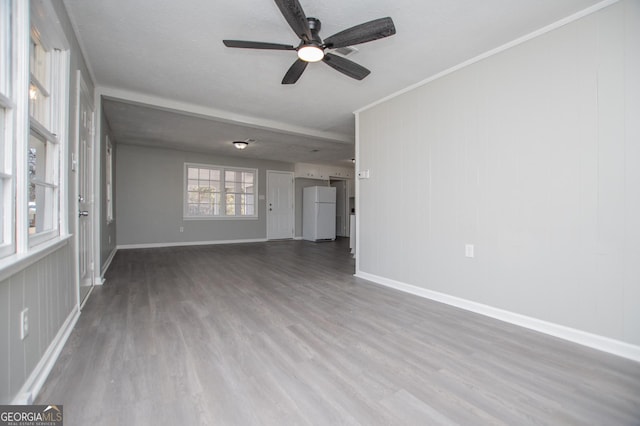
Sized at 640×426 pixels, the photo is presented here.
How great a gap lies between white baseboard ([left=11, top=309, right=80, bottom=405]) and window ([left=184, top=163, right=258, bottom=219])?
534cm

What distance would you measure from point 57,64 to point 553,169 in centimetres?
380

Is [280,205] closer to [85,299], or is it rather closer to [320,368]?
[85,299]

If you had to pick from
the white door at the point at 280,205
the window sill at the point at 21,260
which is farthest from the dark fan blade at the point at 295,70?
the white door at the point at 280,205

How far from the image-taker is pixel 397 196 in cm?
348

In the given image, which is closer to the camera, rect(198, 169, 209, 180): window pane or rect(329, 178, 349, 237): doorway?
rect(198, 169, 209, 180): window pane

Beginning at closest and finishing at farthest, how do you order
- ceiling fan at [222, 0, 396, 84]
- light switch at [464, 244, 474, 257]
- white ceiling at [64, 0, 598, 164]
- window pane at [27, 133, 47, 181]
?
window pane at [27, 133, 47, 181] → ceiling fan at [222, 0, 396, 84] → white ceiling at [64, 0, 598, 164] → light switch at [464, 244, 474, 257]

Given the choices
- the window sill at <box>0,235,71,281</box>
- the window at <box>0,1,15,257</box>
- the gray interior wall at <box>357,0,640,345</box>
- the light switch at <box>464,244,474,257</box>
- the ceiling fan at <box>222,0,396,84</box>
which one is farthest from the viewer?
the light switch at <box>464,244,474,257</box>

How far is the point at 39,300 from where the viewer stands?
158 cm

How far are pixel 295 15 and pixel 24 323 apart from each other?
2203 millimetres

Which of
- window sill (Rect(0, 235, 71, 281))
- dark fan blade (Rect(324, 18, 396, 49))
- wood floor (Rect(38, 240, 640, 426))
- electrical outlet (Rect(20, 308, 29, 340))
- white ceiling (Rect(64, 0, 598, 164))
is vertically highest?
white ceiling (Rect(64, 0, 598, 164))

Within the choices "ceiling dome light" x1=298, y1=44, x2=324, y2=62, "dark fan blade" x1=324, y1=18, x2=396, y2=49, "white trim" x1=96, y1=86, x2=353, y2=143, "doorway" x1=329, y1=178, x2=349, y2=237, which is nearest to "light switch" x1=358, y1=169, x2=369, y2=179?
"white trim" x1=96, y1=86, x2=353, y2=143

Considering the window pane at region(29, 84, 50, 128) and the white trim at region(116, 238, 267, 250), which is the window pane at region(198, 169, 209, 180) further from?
the window pane at region(29, 84, 50, 128)

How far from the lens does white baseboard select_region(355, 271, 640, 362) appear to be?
187 centimetres

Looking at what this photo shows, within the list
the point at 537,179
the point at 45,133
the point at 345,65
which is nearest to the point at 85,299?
the point at 45,133
